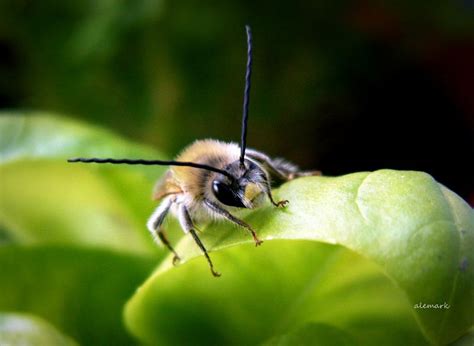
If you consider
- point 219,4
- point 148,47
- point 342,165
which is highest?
point 219,4

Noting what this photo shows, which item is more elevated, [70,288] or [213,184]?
[213,184]

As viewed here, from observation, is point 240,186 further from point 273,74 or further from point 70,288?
point 273,74

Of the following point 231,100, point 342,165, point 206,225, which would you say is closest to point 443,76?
point 342,165

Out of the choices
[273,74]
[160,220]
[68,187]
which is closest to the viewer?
[160,220]

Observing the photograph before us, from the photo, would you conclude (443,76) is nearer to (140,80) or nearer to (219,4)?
(219,4)

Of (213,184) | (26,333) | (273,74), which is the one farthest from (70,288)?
(273,74)

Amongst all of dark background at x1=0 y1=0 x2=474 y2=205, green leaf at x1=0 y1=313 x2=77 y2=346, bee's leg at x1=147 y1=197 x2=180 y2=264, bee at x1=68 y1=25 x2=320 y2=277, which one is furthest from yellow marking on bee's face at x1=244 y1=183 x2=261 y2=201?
dark background at x1=0 y1=0 x2=474 y2=205

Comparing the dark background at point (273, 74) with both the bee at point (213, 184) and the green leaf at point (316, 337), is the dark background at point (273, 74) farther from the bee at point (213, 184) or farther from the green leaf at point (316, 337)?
the green leaf at point (316, 337)
